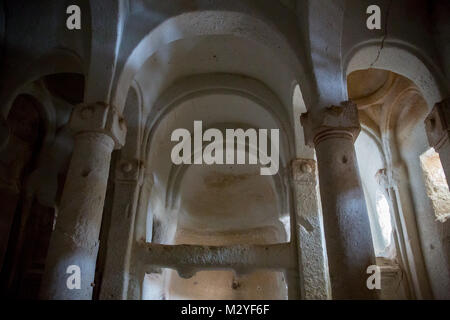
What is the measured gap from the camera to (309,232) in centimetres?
635

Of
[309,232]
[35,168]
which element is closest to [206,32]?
[309,232]

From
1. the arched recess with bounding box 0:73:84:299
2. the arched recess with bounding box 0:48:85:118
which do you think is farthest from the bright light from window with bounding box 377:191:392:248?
the arched recess with bounding box 0:73:84:299

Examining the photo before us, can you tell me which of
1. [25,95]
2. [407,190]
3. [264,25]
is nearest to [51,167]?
[25,95]

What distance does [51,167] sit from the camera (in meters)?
7.61

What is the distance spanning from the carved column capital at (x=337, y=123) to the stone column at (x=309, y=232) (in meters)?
2.45

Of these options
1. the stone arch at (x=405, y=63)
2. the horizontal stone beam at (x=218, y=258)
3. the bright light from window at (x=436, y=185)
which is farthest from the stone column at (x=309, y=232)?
the stone arch at (x=405, y=63)

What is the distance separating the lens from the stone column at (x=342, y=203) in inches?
140

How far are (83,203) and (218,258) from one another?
3.14 m

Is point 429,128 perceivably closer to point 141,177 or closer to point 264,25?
point 264,25

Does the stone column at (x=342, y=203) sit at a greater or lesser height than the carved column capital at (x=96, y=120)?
lesser

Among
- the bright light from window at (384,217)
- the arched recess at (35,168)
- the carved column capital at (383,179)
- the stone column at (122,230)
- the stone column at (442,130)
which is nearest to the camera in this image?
the stone column at (442,130)

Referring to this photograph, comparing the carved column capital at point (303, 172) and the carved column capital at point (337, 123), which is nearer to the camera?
the carved column capital at point (337, 123)

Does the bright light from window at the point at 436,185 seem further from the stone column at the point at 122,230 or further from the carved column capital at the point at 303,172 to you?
the stone column at the point at 122,230

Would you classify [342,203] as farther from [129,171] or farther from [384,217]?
[384,217]
